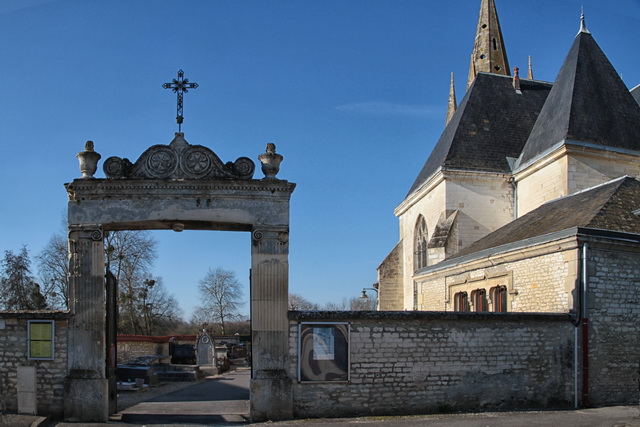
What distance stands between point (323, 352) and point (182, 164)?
4266 millimetres

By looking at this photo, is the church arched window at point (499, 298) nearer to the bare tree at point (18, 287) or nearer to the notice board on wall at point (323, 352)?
the notice board on wall at point (323, 352)

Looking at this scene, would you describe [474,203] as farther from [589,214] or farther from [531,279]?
[531,279]

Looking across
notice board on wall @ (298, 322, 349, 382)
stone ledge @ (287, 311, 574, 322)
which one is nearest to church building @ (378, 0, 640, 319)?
stone ledge @ (287, 311, 574, 322)

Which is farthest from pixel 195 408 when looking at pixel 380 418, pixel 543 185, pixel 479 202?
pixel 479 202

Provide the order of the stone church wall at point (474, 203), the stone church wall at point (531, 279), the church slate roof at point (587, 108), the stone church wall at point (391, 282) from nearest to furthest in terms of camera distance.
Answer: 1. the stone church wall at point (531, 279)
2. the church slate roof at point (587, 108)
3. the stone church wall at point (474, 203)
4. the stone church wall at point (391, 282)

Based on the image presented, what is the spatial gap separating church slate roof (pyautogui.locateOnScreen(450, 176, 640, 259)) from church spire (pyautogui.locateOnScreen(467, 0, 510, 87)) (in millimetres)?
22862

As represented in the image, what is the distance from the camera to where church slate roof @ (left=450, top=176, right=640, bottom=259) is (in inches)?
542

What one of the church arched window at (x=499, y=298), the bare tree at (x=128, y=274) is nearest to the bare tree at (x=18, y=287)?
the bare tree at (x=128, y=274)

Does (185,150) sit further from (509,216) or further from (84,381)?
(509,216)

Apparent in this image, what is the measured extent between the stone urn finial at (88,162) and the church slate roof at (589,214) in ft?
33.4

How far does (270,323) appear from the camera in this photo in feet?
35.8

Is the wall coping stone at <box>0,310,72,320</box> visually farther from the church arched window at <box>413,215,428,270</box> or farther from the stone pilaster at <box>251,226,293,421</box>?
the church arched window at <box>413,215,428,270</box>

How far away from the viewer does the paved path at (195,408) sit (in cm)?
1082

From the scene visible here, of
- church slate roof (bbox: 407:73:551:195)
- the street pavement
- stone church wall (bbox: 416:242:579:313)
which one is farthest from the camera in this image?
church slate roof (bbox: 407:73:551:195)
